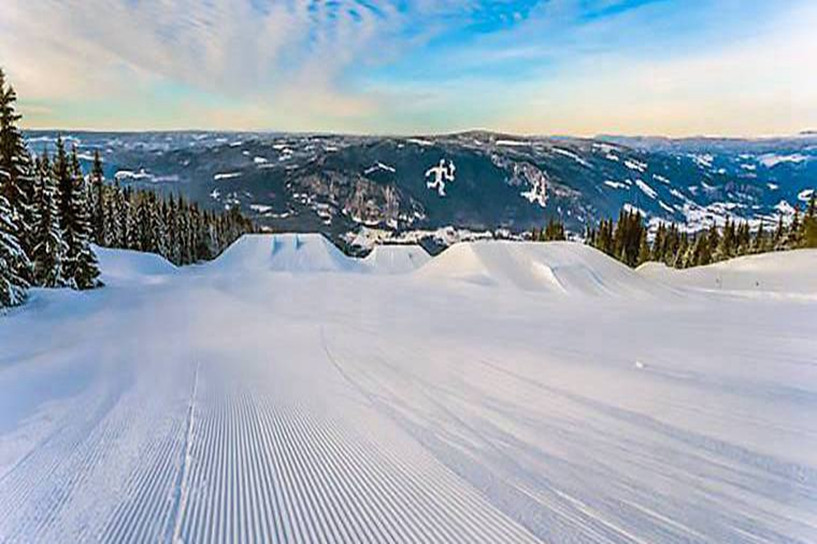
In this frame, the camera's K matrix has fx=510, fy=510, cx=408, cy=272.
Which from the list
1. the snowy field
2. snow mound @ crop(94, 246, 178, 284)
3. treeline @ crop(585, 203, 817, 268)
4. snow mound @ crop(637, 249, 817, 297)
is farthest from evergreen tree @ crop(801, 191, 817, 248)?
snow mound @ crop(94, 246, 178, 284)

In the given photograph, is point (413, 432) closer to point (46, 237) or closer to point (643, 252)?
point (46, 237)

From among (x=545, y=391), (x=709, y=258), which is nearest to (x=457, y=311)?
(x=545, y=391)

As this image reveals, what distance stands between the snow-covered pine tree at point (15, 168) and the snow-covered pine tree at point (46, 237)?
35 centimetres

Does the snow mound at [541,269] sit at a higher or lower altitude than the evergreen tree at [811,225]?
lower

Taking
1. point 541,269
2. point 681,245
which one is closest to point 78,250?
point 541,269

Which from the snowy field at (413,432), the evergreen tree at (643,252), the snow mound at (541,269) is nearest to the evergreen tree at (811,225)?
the evergreen tree at (643,252)

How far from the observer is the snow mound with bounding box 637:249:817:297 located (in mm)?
34969

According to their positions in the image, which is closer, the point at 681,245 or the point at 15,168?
the point at 15,168

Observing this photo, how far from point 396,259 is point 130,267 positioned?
30.7 metres

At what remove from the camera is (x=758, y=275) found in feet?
129

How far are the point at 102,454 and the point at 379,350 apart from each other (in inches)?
275

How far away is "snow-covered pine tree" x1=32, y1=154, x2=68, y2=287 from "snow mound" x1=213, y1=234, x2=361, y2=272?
86.0ft

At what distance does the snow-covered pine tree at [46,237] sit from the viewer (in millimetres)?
23891

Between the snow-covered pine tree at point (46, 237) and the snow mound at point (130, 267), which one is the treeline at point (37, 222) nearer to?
the snow-covered pine tree at point (46, 237)
